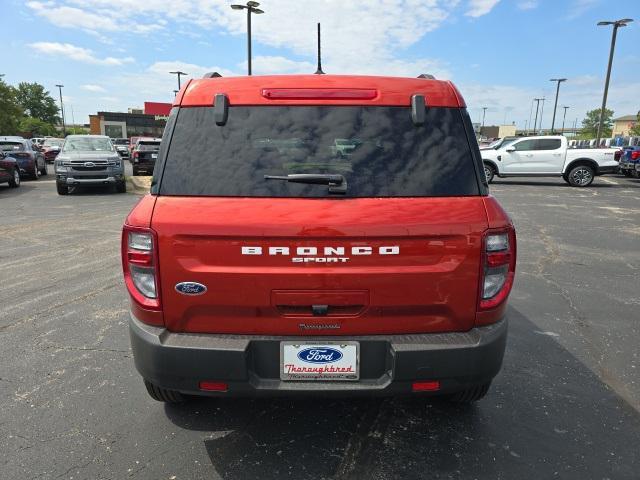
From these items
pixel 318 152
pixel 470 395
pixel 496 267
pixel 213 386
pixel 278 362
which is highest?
pixel 318 152

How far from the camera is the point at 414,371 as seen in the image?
231cm

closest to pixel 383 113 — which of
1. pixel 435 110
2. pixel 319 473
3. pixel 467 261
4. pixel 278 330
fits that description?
pixel 435 110

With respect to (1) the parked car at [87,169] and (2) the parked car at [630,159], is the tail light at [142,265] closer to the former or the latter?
(1) the parked car at [87,169]

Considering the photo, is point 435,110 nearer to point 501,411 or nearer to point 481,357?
point 481,357

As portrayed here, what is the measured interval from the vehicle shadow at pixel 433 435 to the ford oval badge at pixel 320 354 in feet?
0.76

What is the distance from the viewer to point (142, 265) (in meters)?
2.34

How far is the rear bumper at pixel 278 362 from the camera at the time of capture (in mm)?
2297

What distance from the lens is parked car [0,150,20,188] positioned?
1535 cm

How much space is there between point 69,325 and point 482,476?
3.72 metres

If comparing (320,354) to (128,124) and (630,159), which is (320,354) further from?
(128,124)

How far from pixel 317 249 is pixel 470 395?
1.43 meters

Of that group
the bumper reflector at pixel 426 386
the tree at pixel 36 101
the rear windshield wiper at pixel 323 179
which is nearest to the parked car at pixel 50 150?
the rear windshield wiper at pixel 323 179

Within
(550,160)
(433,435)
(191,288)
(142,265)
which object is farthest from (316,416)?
(550,160)

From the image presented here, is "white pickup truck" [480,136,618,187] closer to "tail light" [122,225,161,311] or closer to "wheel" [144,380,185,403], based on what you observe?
"wheel" [144,380,185,403]
